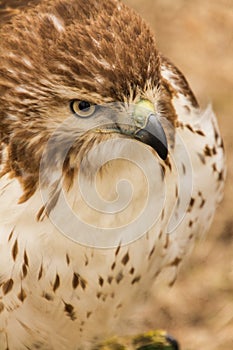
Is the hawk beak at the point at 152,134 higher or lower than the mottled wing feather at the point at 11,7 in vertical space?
lower

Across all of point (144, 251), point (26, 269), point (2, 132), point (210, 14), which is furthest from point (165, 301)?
point (210, 14)

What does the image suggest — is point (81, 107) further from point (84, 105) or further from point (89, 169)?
point (89, 169)

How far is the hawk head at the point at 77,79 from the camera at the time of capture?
2.48 meters

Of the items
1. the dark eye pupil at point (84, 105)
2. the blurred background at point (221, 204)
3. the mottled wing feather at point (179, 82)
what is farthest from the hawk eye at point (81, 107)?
the blurred background at point (221, 204)

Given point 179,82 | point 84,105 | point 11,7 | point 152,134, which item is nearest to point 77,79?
point 84,105

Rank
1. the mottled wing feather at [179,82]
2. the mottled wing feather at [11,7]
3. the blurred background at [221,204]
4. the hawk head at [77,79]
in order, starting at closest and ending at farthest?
1. the hawk head at [77,79]
2. the mottled wing feather at [11,7]
3. the mottled wing feather at [179,82]
4. the blurred background at [221,204]

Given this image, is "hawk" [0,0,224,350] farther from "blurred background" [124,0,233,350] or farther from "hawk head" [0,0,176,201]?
"blurred background" [124,0,233,350]

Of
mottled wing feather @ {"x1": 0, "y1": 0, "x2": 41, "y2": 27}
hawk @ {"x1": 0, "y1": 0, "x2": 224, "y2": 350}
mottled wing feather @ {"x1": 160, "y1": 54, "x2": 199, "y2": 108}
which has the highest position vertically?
mottled wing feather @ {"x1": 160, "y1": 54, "x2": 199, "y2": 108}

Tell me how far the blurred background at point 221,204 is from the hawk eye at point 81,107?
4.55ft

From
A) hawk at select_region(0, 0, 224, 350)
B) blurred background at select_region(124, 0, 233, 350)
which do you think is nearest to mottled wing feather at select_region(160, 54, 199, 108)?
hawk at select_region(0, 0, 224, 350)

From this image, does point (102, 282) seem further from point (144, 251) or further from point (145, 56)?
point (145, 56)

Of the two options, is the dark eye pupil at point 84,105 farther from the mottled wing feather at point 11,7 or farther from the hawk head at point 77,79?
the mottled wing feather at point 11,7

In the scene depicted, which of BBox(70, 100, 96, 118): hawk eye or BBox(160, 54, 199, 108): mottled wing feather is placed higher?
BBox(160, 54, 199, 108): mottled wing feather

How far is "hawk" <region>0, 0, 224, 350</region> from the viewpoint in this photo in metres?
2.50
